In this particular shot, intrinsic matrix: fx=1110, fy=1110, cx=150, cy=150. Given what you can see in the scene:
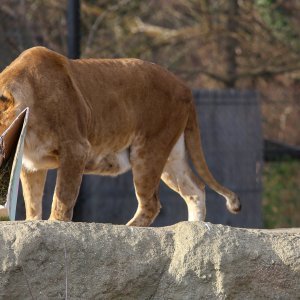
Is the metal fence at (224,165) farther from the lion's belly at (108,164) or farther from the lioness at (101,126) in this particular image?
the lion's belly at (108,164)

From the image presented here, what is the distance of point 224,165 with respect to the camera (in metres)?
9.82

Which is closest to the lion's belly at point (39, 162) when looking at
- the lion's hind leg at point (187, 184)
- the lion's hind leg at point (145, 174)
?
the lion's hind leg at point (145, 174)

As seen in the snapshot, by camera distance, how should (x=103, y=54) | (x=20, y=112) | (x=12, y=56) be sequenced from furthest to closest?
1. (x=103, y=54)
2. (x=12, y=56)
3. (x=20, y=112)

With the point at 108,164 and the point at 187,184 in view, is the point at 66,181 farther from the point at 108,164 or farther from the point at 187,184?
the point at 187,184

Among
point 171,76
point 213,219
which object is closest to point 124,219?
point 213,219

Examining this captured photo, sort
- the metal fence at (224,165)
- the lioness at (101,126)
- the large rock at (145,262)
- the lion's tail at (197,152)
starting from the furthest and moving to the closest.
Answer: the metal fence at (224,165) → the lion's tail at (197,152) → the lioness at (101,126) → the large rock at (145,262)

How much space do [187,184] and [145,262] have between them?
264cm

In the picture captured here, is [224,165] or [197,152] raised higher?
[197,152]

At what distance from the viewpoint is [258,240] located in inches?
182

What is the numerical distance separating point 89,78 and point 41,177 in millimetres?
648

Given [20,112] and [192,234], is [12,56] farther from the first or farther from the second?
[192,234]

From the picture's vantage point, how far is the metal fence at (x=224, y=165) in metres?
9.41

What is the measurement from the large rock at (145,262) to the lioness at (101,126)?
4.54 feet

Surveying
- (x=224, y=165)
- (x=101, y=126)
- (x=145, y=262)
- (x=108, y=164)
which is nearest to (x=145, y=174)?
(x=108, y=164)
